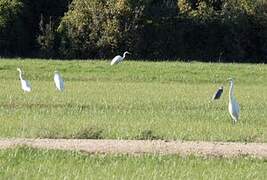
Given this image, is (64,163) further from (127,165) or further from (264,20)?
(264,20)

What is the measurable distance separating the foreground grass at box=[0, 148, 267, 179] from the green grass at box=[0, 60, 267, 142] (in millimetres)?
2611

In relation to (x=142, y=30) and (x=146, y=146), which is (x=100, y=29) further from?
(x=146, y=146)

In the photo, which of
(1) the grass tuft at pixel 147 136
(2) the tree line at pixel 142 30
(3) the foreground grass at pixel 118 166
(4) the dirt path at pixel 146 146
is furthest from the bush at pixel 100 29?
(3) the foreground grass at pixel 118 166

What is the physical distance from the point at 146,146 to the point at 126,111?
6.37 metres

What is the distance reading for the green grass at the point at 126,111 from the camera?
13.6 metres

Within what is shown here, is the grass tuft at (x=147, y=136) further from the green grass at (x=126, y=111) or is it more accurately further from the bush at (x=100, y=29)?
the bush at (x=100, y=29)

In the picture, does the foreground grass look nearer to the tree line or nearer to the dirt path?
the dirt path

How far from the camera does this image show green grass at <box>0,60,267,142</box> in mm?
13578

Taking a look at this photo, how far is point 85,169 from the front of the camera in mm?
9375

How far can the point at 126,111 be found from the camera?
59.8ft

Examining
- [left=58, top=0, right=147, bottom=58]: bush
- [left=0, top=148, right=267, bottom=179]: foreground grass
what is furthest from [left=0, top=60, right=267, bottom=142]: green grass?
[left=58, top=0, right=147, bottom=58]: bush

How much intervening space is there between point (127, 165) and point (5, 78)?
935 inches

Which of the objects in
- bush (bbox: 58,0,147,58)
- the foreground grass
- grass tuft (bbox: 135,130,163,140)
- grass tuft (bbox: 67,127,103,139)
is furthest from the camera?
bush (bbox: 58,0,147,58)

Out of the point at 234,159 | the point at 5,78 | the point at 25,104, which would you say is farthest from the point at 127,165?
the point at 5,78
